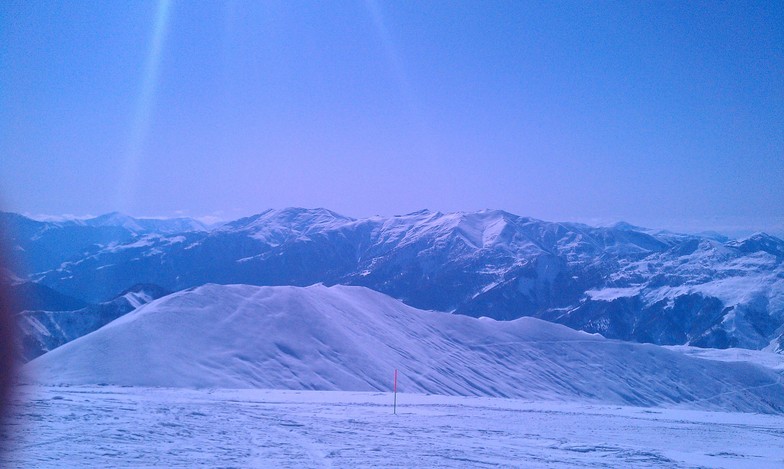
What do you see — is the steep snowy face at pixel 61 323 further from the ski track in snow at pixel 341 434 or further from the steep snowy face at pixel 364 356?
the ski track in snow at pixel 341 434

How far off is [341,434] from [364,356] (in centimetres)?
2428

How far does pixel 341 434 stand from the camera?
50.2ft

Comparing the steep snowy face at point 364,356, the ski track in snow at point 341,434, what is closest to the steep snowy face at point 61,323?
the steep snowy face at point 364,356

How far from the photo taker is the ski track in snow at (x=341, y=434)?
12430 mm

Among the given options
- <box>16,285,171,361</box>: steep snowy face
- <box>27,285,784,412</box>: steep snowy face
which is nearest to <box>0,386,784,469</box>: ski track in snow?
<box>27,285,784,412</box>: steep snowy face

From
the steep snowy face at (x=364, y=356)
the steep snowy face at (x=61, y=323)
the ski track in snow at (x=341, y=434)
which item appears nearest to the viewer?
the ski track in snow at (x=341, y=434)

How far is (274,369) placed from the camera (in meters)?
32.6

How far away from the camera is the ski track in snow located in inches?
489

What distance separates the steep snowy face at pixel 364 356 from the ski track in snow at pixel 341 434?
26.3 ft

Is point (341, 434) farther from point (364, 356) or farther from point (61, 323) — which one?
point (61, 323)

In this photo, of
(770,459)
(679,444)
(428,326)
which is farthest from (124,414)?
(428,326)

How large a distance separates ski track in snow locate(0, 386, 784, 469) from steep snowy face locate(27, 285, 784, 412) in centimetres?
802

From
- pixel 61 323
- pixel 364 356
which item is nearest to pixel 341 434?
pixel 364 356

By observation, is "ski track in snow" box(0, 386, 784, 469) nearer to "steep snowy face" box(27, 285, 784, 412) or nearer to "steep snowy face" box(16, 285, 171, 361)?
"steep snowy face" box(27, 285, 784, 412)
